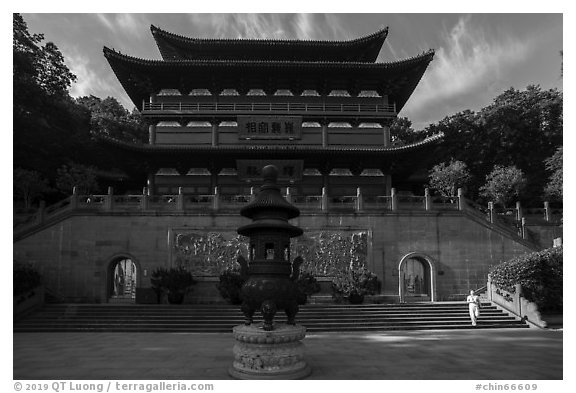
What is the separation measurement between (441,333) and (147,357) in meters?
9.37

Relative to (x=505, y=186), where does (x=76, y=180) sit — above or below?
above

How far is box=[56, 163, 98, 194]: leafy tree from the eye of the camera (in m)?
23.6

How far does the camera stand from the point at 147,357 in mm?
9531

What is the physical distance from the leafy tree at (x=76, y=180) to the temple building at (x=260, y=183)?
3.32 feet

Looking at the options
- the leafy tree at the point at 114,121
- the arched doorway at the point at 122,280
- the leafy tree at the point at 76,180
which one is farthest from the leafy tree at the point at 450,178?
the leafy tree at the point at 114,121

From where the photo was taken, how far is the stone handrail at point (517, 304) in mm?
14858

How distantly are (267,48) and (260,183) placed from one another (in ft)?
28.0

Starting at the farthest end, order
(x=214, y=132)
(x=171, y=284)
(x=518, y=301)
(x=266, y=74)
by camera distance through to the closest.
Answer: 1. (x=266, y=74)
2. (x=214, y=132)
3. (x=171, y=284)
4. (x=518, y=301)

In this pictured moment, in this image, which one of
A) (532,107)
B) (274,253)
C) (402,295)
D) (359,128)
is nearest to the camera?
(274,253)

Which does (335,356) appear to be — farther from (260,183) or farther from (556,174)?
(556,174)

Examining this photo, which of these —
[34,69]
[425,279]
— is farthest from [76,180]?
[425,279]

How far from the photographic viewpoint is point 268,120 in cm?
2342

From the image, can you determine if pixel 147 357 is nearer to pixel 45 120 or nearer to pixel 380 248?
pixel 380 248

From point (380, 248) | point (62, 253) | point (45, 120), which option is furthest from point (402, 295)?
point (45, 120)
